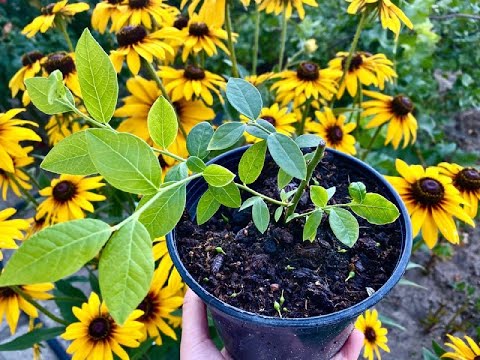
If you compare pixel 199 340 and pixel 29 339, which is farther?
pixel 29 339

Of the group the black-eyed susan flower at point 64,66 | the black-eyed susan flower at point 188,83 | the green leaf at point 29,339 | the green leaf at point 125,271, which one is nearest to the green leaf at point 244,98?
the green leaf at point 125,271

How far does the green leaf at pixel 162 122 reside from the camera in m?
0.47

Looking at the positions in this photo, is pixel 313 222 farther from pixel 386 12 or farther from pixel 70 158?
pixel 386 12

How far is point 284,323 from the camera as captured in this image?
0.54 m

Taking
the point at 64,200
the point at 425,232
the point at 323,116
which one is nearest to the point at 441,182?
the point at 425,232

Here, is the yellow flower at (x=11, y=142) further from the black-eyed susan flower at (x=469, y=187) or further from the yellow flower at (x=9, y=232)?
the black-eyed susan flower at (x=469, y=187)

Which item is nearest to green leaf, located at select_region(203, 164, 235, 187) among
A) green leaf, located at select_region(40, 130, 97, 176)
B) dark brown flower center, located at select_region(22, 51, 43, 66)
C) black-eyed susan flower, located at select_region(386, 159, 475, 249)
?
green leaf, located at select_region(40, 130, 97, 176)

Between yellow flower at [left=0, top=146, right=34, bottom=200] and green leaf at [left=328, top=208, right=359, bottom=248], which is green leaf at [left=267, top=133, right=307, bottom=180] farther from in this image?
yellow flower at [left=0, top=146, right=34, bottom=200]

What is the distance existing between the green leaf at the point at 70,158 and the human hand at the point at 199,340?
0.40 m

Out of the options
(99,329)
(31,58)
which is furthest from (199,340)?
(31,58)

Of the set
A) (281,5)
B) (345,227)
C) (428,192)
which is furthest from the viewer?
(281,5)

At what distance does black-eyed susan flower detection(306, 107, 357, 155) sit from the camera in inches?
43.6

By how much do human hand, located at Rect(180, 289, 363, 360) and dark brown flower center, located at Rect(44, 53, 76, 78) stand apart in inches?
23.4

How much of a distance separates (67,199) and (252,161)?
1.99 feet
